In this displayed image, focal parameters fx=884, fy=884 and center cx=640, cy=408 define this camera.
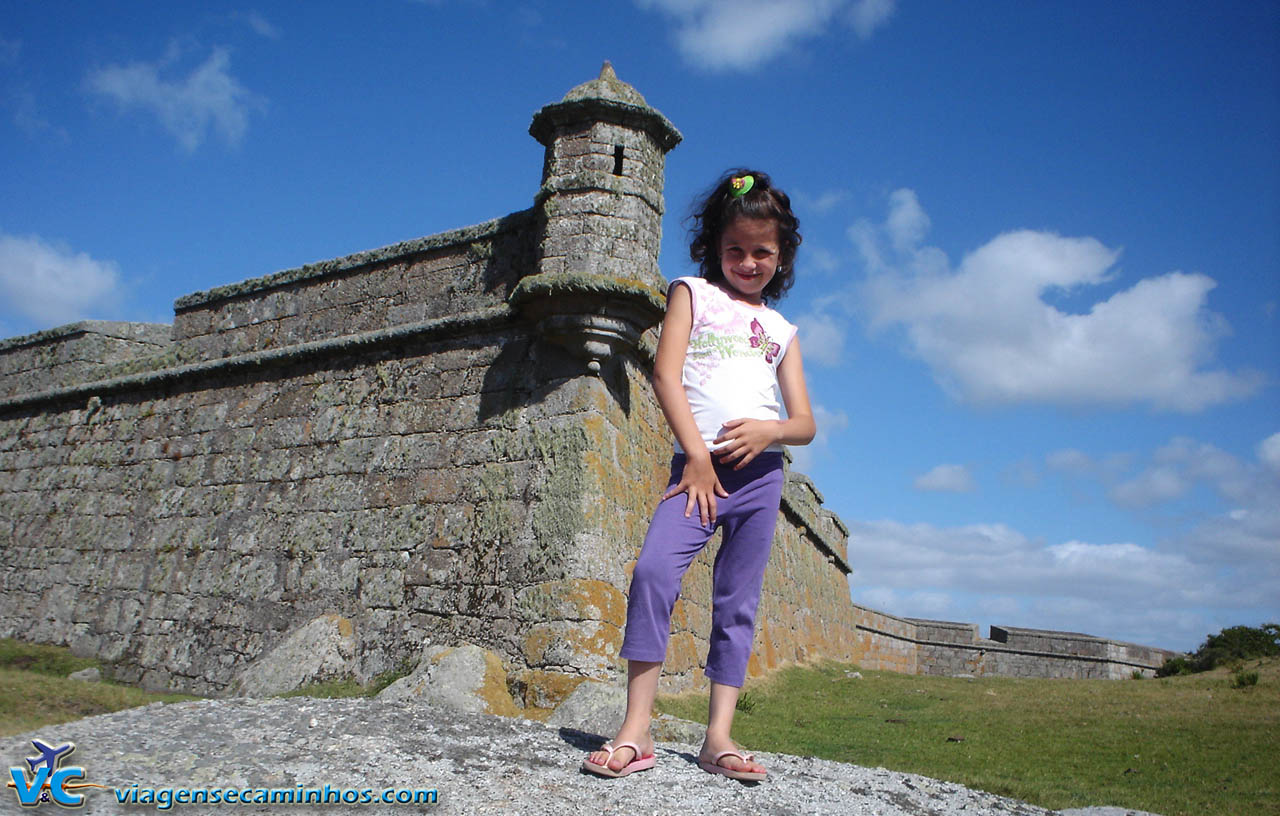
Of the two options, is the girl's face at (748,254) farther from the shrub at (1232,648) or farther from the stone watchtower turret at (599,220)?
the shrub at (1232,648)

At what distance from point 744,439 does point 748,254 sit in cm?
71

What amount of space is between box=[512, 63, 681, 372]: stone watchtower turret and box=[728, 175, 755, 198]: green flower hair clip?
3.21 metres

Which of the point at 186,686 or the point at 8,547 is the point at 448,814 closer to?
the point at 186,686

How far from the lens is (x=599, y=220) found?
662cm

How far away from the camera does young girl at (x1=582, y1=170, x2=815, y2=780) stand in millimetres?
2770

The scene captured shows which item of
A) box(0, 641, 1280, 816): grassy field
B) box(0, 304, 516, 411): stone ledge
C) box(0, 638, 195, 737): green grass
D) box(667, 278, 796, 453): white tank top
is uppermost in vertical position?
box(0, 304, 516, 411): stone ledge

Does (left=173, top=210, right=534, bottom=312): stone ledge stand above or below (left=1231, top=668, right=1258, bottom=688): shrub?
above

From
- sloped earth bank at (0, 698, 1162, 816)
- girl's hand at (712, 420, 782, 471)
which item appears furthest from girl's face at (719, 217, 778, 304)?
sloped earth bank at (0, 698, 1162, 816)

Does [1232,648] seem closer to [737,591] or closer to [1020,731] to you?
[1020,731]

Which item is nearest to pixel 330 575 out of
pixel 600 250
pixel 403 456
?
pixel 403 456

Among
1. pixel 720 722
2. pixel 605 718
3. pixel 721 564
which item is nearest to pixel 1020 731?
pixel 605 718

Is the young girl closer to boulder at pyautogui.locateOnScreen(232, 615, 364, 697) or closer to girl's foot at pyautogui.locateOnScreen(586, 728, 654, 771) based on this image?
girl's foot at pyautogui.locateOnScreen(586, 728, 654, 771)

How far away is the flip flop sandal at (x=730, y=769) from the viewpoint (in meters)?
2.82

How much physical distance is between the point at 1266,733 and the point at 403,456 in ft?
23.4
